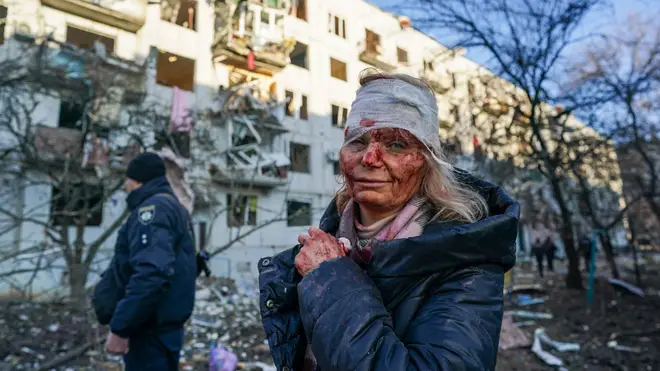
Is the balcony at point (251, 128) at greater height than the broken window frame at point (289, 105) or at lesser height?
lesser

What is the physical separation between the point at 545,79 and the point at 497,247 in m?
8.87

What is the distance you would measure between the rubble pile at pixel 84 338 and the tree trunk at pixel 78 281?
9.6 inches

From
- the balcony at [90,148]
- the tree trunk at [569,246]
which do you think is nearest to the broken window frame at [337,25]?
the balcony at [90,148]

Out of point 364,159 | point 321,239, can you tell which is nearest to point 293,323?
point 321,239

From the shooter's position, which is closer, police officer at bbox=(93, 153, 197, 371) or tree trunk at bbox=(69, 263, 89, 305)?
police officer at bbox=(93, 153, 197, 371)

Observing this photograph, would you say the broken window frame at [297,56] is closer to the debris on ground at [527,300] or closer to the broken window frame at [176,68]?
the broken window frame at [176,68]

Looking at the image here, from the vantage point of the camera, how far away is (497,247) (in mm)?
1120

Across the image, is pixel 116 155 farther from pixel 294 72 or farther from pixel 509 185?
pixel 509 185

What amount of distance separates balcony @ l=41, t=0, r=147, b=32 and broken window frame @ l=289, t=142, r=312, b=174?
9784mm

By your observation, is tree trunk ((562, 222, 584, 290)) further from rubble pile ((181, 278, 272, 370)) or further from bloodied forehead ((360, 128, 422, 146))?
bloodied forehead ((360, 128, 422, 146))

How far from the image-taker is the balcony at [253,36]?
1958cm

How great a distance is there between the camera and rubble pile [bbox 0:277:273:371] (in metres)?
4.70

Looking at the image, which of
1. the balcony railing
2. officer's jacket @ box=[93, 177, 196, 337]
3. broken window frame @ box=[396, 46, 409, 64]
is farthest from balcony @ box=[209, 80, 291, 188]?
officer's jacket @ box=[93, 177, 196, 337]

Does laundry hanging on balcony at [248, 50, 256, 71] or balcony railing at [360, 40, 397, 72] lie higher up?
balcony railing at [360, 40, 397, 72]
